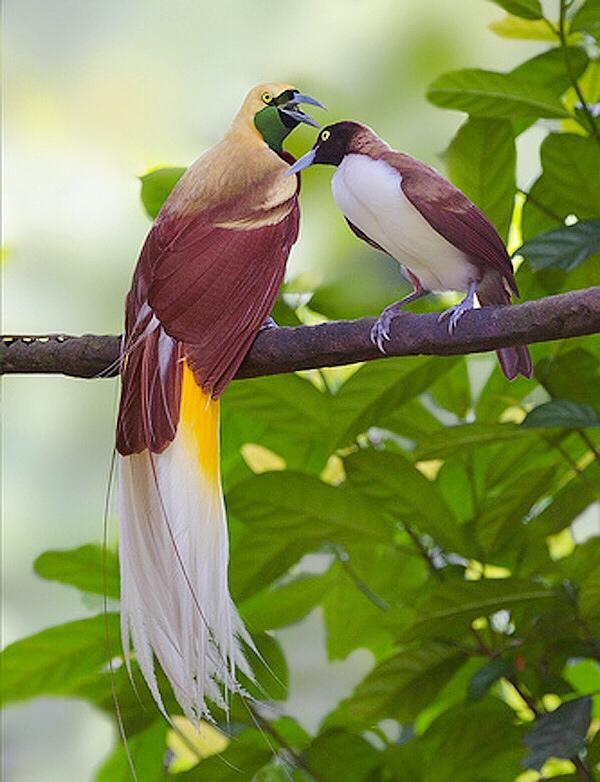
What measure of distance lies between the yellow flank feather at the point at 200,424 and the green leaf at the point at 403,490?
9.9 inches

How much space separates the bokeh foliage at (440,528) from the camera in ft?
2.92

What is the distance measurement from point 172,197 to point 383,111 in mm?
368

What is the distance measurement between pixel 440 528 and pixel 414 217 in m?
0.32

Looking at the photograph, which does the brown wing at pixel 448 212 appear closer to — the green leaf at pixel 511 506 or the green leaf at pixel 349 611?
the green leaf at pixel 511 506

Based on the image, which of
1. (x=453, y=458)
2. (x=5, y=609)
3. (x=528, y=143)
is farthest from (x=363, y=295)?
(x=5, y=609)

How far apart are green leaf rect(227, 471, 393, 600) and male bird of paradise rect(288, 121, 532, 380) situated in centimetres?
24

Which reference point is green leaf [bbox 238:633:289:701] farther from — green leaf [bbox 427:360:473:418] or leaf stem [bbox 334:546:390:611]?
green leaf [bbox 427:360:473:418]

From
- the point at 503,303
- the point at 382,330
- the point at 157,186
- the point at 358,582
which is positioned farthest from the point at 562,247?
the point at 358,582

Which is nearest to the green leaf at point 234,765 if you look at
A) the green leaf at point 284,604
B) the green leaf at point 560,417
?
the green leaf at point 284,604

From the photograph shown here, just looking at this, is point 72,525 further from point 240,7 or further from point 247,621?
point 240,7

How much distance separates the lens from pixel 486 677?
94cm

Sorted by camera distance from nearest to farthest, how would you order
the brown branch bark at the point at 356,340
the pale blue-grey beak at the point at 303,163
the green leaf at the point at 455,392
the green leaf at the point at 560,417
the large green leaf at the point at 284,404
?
the brown branch bark at the point at 356,340
the pale blue-grey beak at the point at 303,163
the green leaf at the point at 560,417
the large green leaf at the point at 284,404
the green leaf at the point at 455,392

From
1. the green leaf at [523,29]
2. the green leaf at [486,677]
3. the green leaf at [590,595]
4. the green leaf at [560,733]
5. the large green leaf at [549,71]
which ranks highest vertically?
the green leaf at [523,29]

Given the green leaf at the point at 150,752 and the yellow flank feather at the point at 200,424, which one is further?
the green leaf at the point at 150,752
